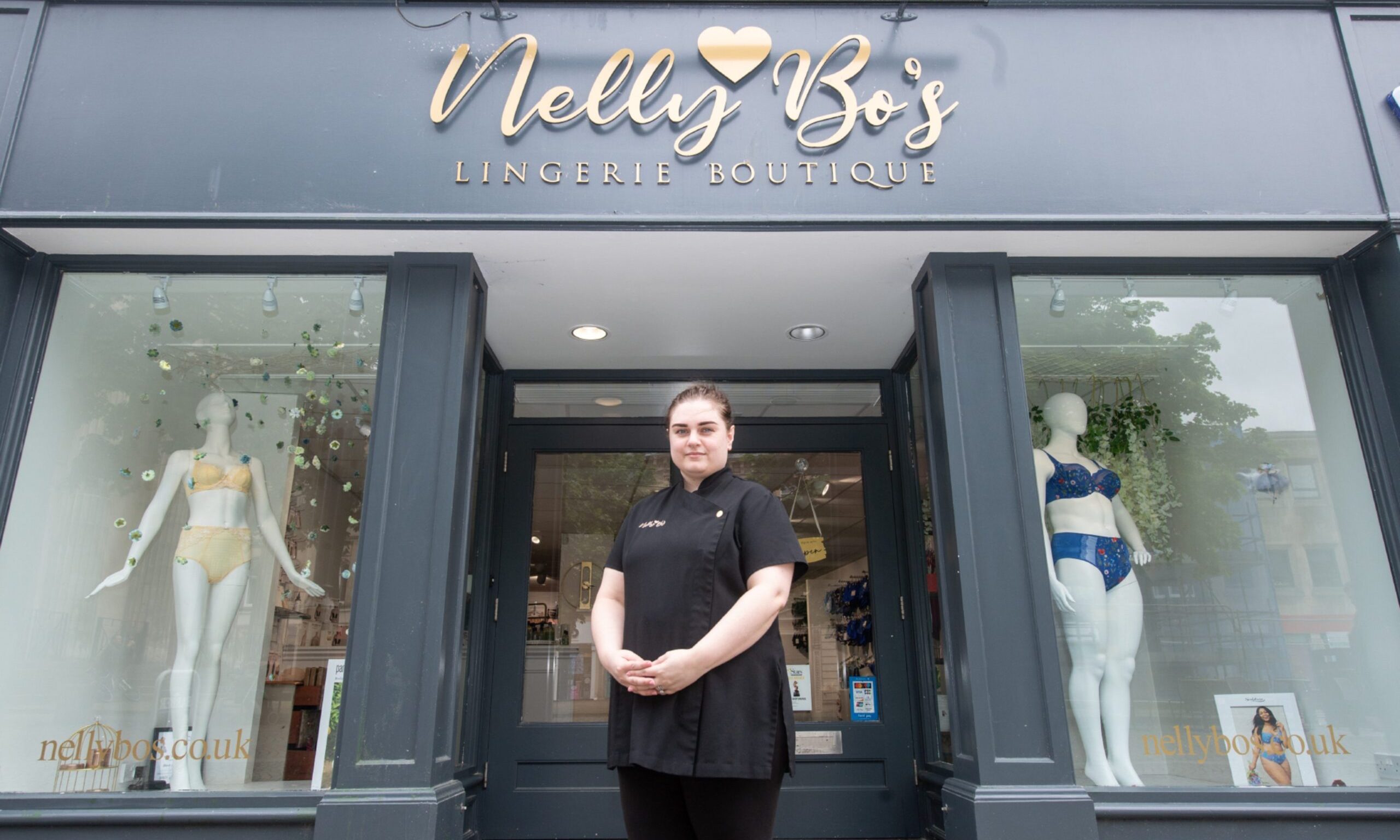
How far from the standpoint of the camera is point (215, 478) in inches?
125

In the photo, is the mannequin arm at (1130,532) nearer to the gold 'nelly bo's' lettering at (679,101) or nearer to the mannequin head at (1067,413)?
the mannequin head at (1067,413)

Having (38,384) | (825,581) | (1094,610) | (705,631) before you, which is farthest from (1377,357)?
(38,384)

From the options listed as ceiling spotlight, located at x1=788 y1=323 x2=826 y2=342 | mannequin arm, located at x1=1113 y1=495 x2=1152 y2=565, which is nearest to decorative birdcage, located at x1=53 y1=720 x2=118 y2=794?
ceiling spotlight, located at x1=788 y1=323 x2=826 y2=342

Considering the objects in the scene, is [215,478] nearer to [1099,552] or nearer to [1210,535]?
[1099,552]

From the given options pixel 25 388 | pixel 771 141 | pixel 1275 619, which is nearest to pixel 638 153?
pixel 771 141

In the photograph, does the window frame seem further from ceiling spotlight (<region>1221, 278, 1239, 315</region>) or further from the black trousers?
ceiling spotlight (<region>1221, 278, 1239, 315</region>)

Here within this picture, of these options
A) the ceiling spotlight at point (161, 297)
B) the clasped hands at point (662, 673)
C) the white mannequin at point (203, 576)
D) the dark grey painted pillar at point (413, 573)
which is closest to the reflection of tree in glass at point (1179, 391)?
the clasped hands at point (662, 673)

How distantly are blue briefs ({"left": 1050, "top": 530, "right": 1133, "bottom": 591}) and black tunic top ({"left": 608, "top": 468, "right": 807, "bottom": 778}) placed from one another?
5.20 ft

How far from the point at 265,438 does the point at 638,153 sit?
1828mm

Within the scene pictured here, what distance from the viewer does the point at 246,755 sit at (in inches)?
112

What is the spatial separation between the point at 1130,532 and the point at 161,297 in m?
3.91

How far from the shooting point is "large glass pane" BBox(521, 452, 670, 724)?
3.80m

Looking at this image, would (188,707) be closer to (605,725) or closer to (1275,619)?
(605,725)

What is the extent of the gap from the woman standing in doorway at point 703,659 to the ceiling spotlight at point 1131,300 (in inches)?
85.1
